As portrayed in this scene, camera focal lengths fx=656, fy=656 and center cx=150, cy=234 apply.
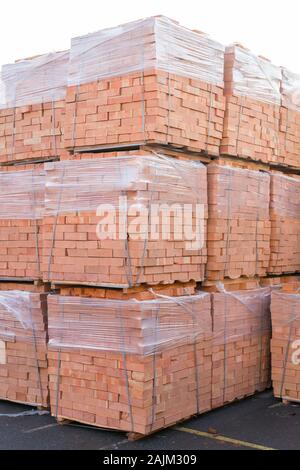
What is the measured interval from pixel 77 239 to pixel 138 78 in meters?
1.74

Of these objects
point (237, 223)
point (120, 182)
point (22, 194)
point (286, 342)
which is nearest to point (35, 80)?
point (22, 194)

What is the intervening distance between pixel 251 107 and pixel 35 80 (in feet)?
8.51

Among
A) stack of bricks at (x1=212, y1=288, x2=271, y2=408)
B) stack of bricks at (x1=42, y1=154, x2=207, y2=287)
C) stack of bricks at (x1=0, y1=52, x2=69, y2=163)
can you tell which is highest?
stack of bricks at (x1=0, y1=52, x2=69, y2=163)

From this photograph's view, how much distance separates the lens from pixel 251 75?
791 cm

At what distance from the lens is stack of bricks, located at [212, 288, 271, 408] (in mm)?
7410

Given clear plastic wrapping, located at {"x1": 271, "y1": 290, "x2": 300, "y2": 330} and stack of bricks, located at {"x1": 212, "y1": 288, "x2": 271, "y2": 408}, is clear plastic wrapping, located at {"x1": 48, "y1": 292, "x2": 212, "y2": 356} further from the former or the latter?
clear plastic wrapping, located at {"x1": 271, "y1": 290, "x2": 300, "y2": 330}

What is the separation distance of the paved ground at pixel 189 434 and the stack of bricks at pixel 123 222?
1.52 m

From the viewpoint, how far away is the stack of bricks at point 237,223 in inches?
290

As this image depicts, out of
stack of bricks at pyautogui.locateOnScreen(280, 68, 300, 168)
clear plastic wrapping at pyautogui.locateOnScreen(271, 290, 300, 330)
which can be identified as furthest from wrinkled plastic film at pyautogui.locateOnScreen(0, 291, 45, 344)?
stack of bricks at pyautogui.locateOnScreen(280, 68, 300, 168)

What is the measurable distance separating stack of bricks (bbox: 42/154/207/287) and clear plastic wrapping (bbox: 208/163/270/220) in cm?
18

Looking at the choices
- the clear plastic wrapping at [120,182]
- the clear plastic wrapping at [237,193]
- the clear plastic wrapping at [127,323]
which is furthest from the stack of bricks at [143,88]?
the clear plastic wrapping at [127,323]

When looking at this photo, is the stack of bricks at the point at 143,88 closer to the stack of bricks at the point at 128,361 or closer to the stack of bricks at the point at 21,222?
the stack of bricks at the point at 21,222

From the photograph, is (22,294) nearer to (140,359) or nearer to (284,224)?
(140,359)
